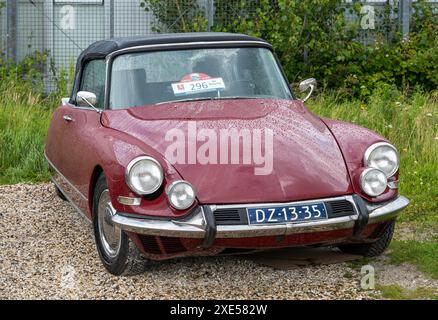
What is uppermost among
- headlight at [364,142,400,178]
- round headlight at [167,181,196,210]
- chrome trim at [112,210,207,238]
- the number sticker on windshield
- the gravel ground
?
the number sticker on windshield

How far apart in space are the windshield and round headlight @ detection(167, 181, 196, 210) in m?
1.13

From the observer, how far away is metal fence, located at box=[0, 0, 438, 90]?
12.5 m

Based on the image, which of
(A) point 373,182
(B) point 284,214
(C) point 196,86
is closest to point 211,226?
(B) point 284,214

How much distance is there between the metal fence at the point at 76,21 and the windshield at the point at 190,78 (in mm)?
7017

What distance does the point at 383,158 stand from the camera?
15.5ft

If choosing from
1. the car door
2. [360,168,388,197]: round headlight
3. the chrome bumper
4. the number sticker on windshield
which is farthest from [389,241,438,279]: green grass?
the car door

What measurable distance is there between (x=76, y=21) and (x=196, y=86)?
850 centimetres

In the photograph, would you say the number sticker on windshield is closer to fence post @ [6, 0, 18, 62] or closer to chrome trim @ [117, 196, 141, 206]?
chrome trim @ [117, 196, 141, 206]

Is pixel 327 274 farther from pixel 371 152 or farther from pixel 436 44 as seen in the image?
pixel 436 44

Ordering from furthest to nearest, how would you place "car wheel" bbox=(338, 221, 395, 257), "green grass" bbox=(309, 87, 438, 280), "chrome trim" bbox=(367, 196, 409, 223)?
"green grass" bbox=(309, 87, 438, 280), "car wheel" bbox=(338, 221, 395, 257), "chrome trim" bbox=(367, 196, 409, 223)

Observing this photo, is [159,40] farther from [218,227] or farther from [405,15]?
[405,15]

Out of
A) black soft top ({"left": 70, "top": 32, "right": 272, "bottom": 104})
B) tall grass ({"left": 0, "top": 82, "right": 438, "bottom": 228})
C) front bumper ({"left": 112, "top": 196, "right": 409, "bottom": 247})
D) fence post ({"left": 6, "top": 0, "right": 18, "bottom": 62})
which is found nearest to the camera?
front bumper ({"left": 112, "top": 196, "right": 409, "bottom": 247})

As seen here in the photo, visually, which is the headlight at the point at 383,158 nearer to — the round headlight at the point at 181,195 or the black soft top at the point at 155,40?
the round headlight at the point at 181,195

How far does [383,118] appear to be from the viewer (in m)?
8.27
